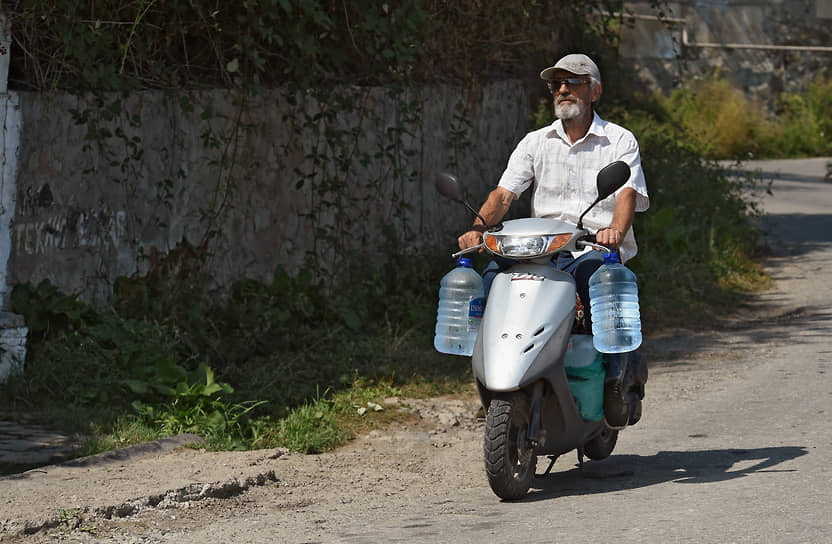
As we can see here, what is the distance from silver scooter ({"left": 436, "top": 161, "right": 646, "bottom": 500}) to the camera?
5488mm

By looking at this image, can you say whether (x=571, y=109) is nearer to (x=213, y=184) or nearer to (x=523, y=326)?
(x=523, y=326)

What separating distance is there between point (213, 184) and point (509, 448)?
4.15m

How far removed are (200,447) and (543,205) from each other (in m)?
2.17

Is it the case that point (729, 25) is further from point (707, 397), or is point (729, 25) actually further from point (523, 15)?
point (707, 397)

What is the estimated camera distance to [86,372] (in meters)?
7.70

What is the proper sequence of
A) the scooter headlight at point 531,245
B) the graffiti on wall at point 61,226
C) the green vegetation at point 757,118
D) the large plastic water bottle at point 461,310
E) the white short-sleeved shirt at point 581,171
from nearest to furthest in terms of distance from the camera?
the scooter headlight at point 531,245 < the large plastic water bottle at point 461,310 < the white short-sleeved shirt at point 581,171 < the graffiti on wall at point 61,226 < the green vegetation at point 757,118

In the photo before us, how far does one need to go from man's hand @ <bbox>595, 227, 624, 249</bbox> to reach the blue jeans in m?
0.18

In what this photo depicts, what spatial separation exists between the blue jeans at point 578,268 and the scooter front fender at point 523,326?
0.62 feet

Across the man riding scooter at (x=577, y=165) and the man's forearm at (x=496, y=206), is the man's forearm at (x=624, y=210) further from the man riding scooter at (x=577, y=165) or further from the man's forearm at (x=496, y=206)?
the man's forearm at (x=496, y=206)

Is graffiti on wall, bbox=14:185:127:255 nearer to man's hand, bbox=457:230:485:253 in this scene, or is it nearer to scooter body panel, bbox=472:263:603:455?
man's hand, bbox=457:230:485:253

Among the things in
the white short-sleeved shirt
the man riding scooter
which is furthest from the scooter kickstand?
the white short-sleeved shirt

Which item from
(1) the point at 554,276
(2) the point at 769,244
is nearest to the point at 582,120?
(1) the point at 554,276

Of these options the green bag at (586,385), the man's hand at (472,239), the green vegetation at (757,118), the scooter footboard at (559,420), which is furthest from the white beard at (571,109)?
the green vegetation at (757,118)

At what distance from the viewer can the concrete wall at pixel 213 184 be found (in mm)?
8031
